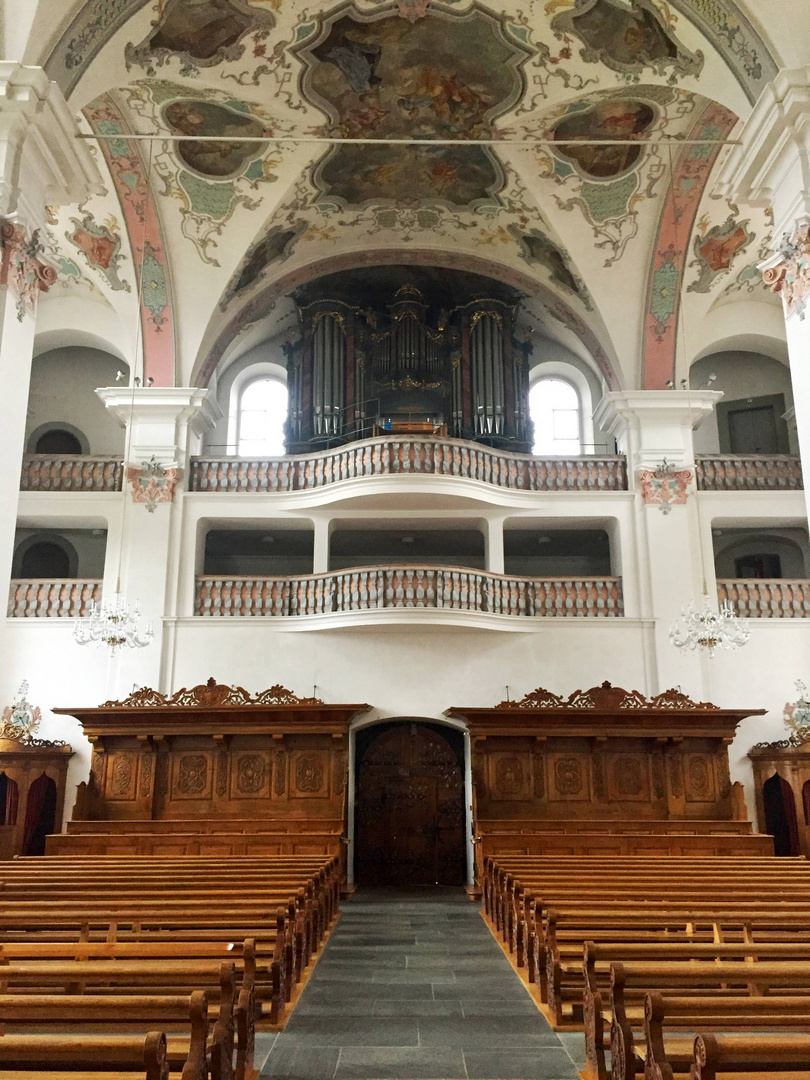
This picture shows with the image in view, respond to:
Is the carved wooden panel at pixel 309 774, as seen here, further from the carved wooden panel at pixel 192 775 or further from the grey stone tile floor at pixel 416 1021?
the grey stone tile floor at pixel 416 1021

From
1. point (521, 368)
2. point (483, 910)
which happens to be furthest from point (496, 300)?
point (483, 910)

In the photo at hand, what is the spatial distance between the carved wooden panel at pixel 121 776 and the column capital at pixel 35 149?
8706mm

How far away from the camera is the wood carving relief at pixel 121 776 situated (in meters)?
15.4

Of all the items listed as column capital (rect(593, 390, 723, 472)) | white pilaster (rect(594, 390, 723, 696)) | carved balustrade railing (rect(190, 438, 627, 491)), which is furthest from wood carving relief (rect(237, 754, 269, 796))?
column capital (rect(593, 390, 723, 472))

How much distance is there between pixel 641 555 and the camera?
17.8 metres

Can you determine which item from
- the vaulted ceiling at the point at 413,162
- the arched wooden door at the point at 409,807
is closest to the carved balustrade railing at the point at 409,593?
the arched wooden door at the point at 409,807

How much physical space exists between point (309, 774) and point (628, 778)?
5.10 metres

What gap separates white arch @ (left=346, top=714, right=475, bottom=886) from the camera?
16.2m

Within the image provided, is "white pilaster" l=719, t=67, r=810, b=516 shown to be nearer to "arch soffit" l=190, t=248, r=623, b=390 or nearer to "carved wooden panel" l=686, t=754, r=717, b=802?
A: "carved wooden panel" l=686, t=754, r=717, b=802

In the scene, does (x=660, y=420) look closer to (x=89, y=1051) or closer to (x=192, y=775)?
(x=192, y=775)

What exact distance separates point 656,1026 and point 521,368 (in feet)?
58.1

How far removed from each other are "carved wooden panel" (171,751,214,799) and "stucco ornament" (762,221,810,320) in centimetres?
1079

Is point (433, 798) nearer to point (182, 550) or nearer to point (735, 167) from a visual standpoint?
point (182, 550)

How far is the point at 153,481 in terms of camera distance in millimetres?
17953
